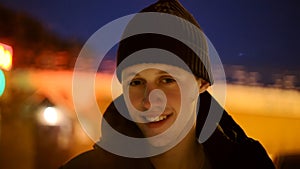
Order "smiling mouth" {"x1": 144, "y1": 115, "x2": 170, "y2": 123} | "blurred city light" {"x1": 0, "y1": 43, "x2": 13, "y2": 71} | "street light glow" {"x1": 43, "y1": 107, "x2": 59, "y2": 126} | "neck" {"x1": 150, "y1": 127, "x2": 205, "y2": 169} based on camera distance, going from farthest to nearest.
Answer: "street light glow" {"x1": 43, "y1": 107, "x2": 59, "y2": 126} → "blurred city light" {"x1": 0, "y1": 43, "x2": 13, "y2": 71} → "neck" {"x1": 150, "y1": 127, "x2": 205, "y2": 169} → "smiling mouth" {"x1": 144, "y1": 115, "x2": 170, "y2": 123}

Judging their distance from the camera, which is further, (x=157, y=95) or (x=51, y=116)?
(x=51, y=116)

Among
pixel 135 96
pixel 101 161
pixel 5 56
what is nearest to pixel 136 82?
pixel 135 96

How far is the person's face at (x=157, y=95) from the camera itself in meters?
1.15

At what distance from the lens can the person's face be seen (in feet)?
3.76

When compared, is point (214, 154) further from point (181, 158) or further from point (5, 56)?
point (5, 56)

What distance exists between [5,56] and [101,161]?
1452 millimetres

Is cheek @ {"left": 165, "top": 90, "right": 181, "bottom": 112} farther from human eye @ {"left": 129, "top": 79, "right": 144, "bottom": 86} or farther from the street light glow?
the street light glow

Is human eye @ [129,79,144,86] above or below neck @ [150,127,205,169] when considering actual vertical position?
above

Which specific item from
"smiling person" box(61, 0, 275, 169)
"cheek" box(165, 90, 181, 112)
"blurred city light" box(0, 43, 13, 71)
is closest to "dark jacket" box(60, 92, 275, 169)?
"smiling person" box(61, 0, 275, 169)

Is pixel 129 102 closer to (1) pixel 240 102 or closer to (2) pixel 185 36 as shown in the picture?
(2) pixel 185 36

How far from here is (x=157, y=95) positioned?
1148 mm

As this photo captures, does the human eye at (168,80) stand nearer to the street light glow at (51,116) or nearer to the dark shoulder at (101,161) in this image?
the dark shoulder at (101,161)

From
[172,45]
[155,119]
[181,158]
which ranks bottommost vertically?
[181,158]

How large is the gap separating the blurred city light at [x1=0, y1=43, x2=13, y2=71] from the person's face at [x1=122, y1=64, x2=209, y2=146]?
140cm
